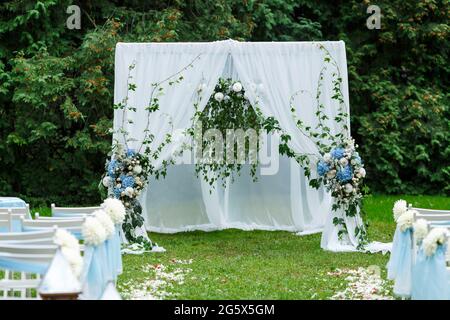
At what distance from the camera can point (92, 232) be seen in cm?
524

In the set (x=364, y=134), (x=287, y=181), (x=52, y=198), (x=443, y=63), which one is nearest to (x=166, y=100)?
(x=287, y=181)

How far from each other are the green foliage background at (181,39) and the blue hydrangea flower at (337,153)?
5.12m

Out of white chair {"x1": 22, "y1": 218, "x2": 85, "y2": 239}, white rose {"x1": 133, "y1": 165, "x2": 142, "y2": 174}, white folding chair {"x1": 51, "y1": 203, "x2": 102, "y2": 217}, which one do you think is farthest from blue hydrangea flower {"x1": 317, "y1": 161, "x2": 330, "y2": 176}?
white chair {"x1": 22, "y1": 218, "x2": 85, "y2": 239}

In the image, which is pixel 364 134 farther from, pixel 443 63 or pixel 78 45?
pixel 78 45

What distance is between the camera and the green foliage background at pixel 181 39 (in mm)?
13836

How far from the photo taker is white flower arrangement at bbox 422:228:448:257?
17.6 feet

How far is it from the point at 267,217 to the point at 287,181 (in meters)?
0.55

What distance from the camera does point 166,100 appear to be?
393 inches

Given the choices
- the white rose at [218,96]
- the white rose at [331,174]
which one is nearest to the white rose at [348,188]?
the white rose at [331,174]

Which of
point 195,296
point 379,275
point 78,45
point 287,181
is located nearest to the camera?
point 195,296

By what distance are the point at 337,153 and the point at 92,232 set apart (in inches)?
177

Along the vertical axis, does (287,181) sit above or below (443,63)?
below

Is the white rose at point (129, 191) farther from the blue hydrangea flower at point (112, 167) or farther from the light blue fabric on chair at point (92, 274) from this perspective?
the light blue fabric on chair at point (92, 274)

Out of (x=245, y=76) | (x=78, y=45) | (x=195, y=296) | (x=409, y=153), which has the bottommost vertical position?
(x=195, y=296)
